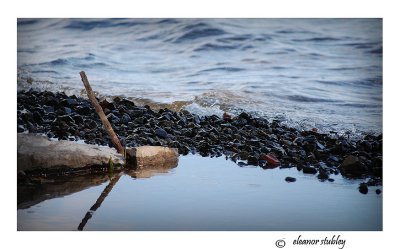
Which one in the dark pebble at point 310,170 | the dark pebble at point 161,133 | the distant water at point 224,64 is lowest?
the dark pebble at point 310,170

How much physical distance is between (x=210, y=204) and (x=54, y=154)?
65.6 inches

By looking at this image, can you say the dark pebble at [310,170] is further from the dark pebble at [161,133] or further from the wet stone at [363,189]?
the dark pebble at [161,133]

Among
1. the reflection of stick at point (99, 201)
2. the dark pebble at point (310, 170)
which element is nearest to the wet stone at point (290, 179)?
the dark pebble at point (310, 170)

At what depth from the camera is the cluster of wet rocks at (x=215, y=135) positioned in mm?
6734

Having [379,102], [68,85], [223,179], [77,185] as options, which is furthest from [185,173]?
[68,85]

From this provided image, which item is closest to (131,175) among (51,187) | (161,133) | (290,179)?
(51,187)

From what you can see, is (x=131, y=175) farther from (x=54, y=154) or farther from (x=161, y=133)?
(x=161, y=133)

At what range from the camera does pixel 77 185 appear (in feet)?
19.9

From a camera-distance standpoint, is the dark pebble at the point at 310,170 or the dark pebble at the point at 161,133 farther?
the dark pebble at the point at 161,133

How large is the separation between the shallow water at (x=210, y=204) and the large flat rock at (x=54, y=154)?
229 millimetres
